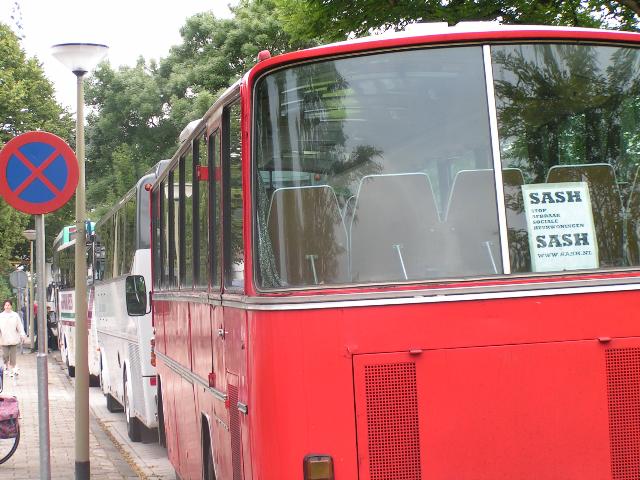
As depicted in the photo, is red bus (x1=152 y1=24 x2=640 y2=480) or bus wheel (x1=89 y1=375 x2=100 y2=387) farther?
bus wheel (x1=89 y1=375 x2=100 y2=387)

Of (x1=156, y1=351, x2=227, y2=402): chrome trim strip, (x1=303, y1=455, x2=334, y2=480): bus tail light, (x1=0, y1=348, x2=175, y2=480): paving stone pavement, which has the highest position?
(x1=156, y1=351, x2=227, y2=402): chrome trim strip

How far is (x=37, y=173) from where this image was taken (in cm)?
996

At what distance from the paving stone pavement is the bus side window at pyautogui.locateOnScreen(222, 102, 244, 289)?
22.5 ft

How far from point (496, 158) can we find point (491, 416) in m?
1.21

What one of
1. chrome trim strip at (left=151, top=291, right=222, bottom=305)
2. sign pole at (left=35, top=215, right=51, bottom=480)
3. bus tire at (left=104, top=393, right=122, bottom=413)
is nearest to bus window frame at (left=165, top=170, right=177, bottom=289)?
chrome trim strip at (left=151, top=291, right=222, bottom=305)

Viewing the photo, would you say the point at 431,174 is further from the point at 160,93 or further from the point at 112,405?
the point at 160,93

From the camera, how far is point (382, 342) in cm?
535

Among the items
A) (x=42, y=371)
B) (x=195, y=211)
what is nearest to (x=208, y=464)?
(x=195, y=211)

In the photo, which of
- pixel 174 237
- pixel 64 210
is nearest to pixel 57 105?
pixel 64 210

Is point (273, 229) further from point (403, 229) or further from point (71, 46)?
point (71, 46)

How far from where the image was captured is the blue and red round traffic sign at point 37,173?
980cm

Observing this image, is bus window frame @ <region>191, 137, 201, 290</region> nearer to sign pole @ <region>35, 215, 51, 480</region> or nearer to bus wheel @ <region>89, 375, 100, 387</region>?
sign pole @ <region>35, 215, 51, 480</region>

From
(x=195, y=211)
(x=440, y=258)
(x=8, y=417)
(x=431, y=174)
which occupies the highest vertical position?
(x=195, y=211)

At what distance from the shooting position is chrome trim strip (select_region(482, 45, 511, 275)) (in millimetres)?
5543
